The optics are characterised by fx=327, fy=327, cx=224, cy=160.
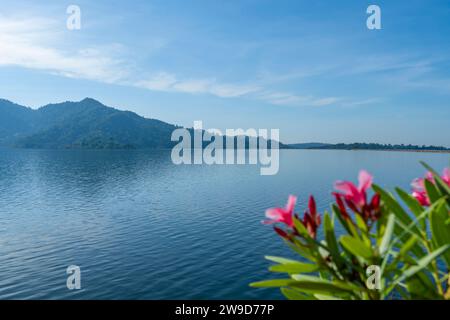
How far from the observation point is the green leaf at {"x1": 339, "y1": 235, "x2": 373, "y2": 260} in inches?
71.9

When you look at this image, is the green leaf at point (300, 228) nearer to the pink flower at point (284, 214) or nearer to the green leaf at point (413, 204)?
the pink flower at point (284, 214)

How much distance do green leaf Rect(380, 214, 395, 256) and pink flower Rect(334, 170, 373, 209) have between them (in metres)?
0.17

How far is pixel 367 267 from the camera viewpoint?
212cm

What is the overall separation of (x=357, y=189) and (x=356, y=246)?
33 cm

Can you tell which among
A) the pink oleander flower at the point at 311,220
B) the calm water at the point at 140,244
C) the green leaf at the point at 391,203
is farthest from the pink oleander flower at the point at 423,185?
the calm water at the point at 140,244

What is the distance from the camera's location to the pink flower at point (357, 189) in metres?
1.88

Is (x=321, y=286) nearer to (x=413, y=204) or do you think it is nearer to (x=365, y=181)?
(x=365, y=181)

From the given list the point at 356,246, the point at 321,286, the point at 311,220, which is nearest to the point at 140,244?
the point at 321,286

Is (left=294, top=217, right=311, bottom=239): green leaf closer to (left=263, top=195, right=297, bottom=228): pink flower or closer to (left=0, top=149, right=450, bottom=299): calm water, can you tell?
(left=263, top=195, right=297, bottom=228): pink flower

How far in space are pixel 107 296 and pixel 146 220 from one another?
61.8 feet

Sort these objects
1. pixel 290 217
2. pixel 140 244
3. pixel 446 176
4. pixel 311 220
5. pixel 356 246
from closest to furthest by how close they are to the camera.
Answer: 1. pixel 356 246
2. pixel 290 217
3. pixel 311 220
4. pixel 446 176
5. pixel 140 244

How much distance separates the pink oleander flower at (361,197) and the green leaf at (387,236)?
111 mm

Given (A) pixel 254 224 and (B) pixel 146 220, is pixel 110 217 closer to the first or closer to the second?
(B) pixel 146 220

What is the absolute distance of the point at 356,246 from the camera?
1.86 meters
